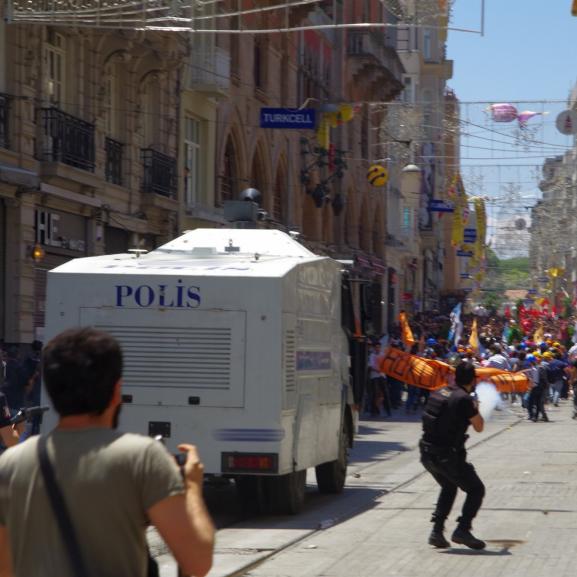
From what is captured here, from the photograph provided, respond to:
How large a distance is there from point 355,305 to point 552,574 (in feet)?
25.4

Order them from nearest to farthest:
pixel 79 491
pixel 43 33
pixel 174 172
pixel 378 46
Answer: pixel 79 491 < pixel 43 33 < pixel 174 172 < pixel 378 46

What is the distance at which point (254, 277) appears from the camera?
1464 centimetres

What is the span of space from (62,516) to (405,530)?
10.3 meters

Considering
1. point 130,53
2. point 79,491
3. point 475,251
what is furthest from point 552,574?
point 475,251

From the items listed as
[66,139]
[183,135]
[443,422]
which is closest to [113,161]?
[66,139]

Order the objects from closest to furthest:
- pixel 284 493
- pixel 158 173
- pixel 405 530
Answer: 1. pixel 405 530
2. pixel 284 493
3. pixel 158 173

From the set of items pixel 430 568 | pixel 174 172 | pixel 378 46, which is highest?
pixel 378 46

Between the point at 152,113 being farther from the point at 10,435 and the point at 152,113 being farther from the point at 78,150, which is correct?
the point at 10,435

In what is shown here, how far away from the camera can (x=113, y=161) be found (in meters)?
30.3

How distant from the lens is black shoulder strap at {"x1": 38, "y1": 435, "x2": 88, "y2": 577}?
428 centimetres

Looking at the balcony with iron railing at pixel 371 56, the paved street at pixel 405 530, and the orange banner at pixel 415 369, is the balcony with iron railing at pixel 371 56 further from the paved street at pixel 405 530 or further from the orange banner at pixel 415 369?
the paved street at pixel 405 530

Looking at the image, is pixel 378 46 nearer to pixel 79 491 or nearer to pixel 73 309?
pixel 73 309

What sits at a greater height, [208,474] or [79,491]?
[79,491]

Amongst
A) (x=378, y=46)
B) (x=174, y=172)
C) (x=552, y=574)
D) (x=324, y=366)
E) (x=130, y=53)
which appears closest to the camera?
(x=552, y=574)
